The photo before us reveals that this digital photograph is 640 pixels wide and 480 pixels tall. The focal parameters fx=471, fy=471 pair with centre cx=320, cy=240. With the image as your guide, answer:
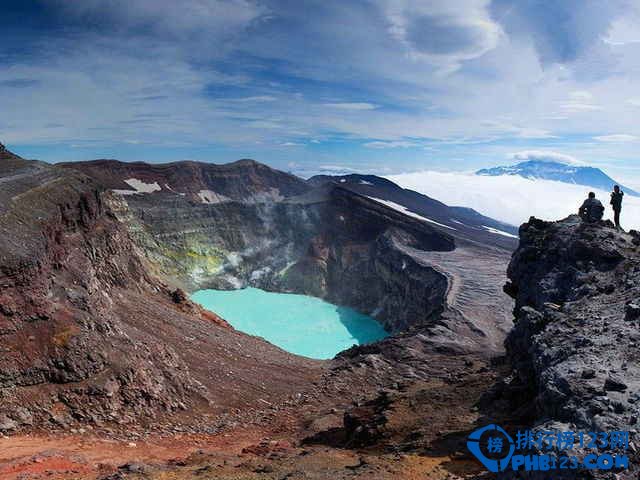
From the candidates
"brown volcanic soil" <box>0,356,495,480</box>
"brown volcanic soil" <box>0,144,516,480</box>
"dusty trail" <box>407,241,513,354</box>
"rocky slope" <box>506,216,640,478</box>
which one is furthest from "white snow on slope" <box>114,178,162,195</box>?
"rocky slope" <box>506,216,640,478</box>

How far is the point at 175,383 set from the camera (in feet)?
71.8

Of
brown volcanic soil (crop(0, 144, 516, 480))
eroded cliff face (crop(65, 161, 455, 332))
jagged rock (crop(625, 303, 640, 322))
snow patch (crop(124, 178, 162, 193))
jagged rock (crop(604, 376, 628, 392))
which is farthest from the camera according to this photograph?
snow patch (crop(124, 178, 162, 193))

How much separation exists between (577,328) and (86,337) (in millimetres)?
17995

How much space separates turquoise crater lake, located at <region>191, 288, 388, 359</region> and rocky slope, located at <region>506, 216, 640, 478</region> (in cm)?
2533

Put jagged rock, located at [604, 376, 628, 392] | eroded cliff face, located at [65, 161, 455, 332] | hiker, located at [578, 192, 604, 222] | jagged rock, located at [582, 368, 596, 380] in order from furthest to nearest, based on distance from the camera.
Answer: eroded cliff face, located at [65, 161, 455, 332] < hiker, located at [578, 192, 604, 222] < jagged rock, located at [582, 368, 596, 380] < jagged rock, located at [604, 376, 628, 392]

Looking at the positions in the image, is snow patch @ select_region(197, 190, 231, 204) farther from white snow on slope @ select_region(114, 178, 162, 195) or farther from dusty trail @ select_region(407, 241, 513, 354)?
dusty trail @ select_region(407, 241, 513, 354)

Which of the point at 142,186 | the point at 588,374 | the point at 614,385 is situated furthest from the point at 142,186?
the point at 614,385

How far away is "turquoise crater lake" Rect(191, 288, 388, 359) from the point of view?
47.5 metres

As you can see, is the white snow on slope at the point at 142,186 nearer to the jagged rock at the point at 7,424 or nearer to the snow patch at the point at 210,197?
the snow patch at the point at 210,197

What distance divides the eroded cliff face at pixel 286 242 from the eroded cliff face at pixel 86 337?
24880 mm

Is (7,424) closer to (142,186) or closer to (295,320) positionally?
(295,320)

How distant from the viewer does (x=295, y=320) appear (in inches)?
2149

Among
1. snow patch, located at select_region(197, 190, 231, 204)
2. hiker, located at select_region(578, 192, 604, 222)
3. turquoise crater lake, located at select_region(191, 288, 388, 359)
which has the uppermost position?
snow patch, located at select_region(197, 190, 231, 204)

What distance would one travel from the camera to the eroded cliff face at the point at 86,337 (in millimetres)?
17344
